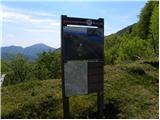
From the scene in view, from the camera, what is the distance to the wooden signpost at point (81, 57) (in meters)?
9.70

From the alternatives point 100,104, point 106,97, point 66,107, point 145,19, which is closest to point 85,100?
point 106,97

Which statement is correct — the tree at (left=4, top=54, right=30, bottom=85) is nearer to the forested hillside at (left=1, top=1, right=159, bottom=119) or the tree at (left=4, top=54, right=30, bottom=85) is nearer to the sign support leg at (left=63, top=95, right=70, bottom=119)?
the forested hillside at (left=1, top=1, right=159, bottom=119)

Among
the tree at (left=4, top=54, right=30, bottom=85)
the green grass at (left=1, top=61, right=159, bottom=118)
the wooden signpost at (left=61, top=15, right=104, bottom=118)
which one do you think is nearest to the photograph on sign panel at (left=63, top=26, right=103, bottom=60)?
the wooden signpost at (left=61, top=15, right=104, bottom=118)

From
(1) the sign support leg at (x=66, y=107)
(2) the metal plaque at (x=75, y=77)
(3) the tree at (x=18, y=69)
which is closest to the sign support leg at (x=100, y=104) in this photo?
(2) the metal plaque at (x=75, y=77)

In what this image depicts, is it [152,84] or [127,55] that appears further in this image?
[127,55]

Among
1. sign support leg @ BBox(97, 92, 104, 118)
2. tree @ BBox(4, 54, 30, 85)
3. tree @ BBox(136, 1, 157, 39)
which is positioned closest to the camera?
sign support leg @ BBox(97, 92, 104, 118)

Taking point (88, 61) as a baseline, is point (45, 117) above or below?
below

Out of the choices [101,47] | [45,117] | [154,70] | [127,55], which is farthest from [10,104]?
[127,55]

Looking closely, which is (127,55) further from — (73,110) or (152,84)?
(73,110)

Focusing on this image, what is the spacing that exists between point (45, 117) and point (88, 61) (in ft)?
6.87

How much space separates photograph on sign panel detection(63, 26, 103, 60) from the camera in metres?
9.72

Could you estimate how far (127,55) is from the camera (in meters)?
59.3

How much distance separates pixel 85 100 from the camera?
1208cm

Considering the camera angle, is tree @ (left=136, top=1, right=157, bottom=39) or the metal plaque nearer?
the metal plaque
